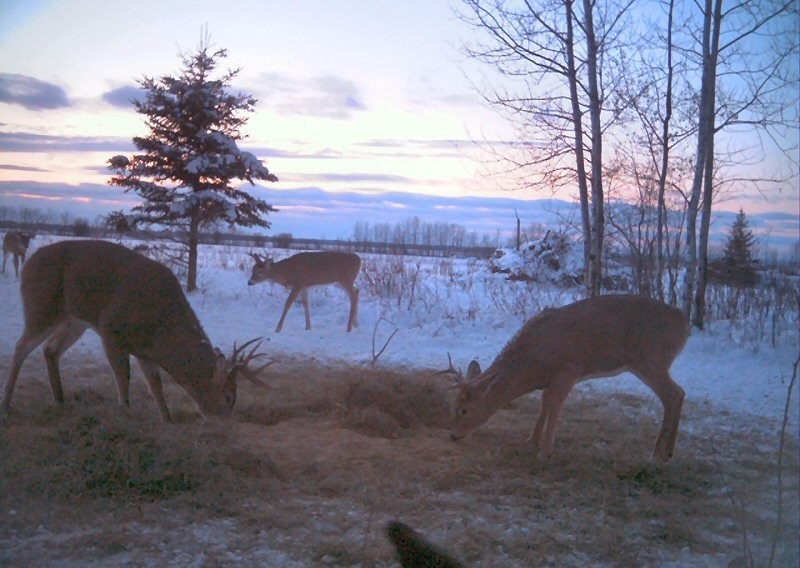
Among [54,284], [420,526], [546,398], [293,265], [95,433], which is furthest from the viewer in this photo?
[293,265]

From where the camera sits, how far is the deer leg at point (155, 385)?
300 inches

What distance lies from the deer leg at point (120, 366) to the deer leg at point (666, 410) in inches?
205

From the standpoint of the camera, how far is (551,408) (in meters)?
7.28

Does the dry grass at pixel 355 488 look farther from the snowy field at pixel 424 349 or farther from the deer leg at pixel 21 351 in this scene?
the deer leg at pixel 21 351

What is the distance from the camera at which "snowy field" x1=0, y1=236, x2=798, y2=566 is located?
191 inches

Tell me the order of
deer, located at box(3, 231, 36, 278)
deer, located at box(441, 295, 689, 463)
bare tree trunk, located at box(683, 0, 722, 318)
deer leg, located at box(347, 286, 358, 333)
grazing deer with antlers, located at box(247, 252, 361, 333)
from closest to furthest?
deer, located at box(441, 295, 689, 463) → bare tree trunk, located at box(683, 0, 722, 318) → deer leg, located at box(347, 286, 358, 333) → grazing deer with antlers, located at box(247, 252, 361, 333) → deer, located at box(3, 231, 36, 278)

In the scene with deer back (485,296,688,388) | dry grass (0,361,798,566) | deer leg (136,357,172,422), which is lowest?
dry grass (0,361,798,566)

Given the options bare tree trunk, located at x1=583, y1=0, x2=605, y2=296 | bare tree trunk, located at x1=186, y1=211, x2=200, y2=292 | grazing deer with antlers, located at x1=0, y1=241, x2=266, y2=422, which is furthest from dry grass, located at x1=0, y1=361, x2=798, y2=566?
bare tree trunk, located at x1=186, y1=211, x2=200, y2=292

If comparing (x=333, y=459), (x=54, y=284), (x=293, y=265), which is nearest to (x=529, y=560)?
(x=333, y=459)

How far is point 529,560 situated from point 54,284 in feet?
19.3

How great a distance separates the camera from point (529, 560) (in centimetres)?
461

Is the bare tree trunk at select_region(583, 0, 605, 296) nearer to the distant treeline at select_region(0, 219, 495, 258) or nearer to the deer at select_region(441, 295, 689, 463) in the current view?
the deer at select_region(441, 295, 689, 463)

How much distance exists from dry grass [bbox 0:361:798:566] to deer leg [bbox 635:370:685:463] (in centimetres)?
19

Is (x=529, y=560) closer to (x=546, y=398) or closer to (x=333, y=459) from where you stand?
(x=333, y=459)
